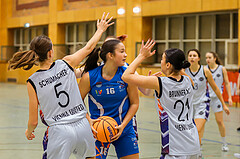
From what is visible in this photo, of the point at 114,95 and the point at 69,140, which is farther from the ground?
the point at 114,95

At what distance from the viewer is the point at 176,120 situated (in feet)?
12.4

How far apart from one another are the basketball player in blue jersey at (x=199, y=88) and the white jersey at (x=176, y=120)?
3.04 metres

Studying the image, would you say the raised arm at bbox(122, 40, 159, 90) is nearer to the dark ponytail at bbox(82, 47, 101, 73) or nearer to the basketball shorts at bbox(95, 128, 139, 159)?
the dark ponytail at bbox(82, 47, 101, 73)

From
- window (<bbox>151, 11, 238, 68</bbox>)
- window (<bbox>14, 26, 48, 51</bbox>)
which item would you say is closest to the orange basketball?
window (<bbox>151, 11, 238, 68</bbox>)

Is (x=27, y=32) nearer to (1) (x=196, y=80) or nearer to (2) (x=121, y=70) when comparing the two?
(1) (x=196, y=80)

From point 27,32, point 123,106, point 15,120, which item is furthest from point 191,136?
point 27,32

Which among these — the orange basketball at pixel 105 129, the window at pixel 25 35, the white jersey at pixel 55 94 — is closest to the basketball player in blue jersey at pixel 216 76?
the orange basketball at pixel 105 129

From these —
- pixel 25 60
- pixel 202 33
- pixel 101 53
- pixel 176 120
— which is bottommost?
pixel 176 120

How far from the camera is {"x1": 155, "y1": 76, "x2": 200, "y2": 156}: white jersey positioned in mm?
3746

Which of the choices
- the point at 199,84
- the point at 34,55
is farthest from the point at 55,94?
the point at 199,84

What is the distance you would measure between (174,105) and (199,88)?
3500 mm

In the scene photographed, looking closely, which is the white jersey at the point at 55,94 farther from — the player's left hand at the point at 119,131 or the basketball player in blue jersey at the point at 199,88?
the basketball player in blue jersey at the point at 199,88

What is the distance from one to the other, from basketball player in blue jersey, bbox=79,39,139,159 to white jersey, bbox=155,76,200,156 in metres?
0.45

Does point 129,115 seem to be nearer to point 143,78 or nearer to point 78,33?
point 143,78
